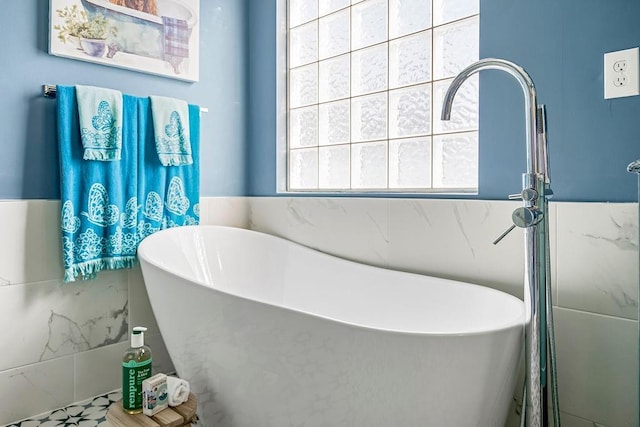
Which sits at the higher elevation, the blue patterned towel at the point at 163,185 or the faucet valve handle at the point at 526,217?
the blue patterned towel at the point at 163,185

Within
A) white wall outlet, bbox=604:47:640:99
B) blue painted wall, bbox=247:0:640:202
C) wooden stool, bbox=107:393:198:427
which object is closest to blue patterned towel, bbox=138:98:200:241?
wooden stool, bbox=107:393:198:427

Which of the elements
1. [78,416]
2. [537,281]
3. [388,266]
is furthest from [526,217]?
[78,416]

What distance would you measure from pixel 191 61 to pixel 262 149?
1.87 feet

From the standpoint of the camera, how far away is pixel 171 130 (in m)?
1.99

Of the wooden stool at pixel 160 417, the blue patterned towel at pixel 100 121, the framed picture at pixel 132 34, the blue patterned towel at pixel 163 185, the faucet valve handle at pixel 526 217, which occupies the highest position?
the framed picture at pixel 132 34

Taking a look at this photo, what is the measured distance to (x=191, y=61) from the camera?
216 cm

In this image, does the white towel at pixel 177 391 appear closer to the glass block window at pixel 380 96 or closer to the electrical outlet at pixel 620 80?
the glass block window at pixel 380 96

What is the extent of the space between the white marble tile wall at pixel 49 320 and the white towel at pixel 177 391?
0.68m

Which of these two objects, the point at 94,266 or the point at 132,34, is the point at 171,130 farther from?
the point at 94,266

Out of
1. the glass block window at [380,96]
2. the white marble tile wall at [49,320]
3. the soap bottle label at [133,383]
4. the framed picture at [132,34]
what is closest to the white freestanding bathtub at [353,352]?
the soap bottle label at [133,383]

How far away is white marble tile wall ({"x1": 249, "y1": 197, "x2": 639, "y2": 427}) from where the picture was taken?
1.22m

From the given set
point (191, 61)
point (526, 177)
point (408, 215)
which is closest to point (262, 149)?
point (191, 61)

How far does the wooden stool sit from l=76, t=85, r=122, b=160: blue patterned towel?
951 mm

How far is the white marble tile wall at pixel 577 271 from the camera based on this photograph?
122 cm
